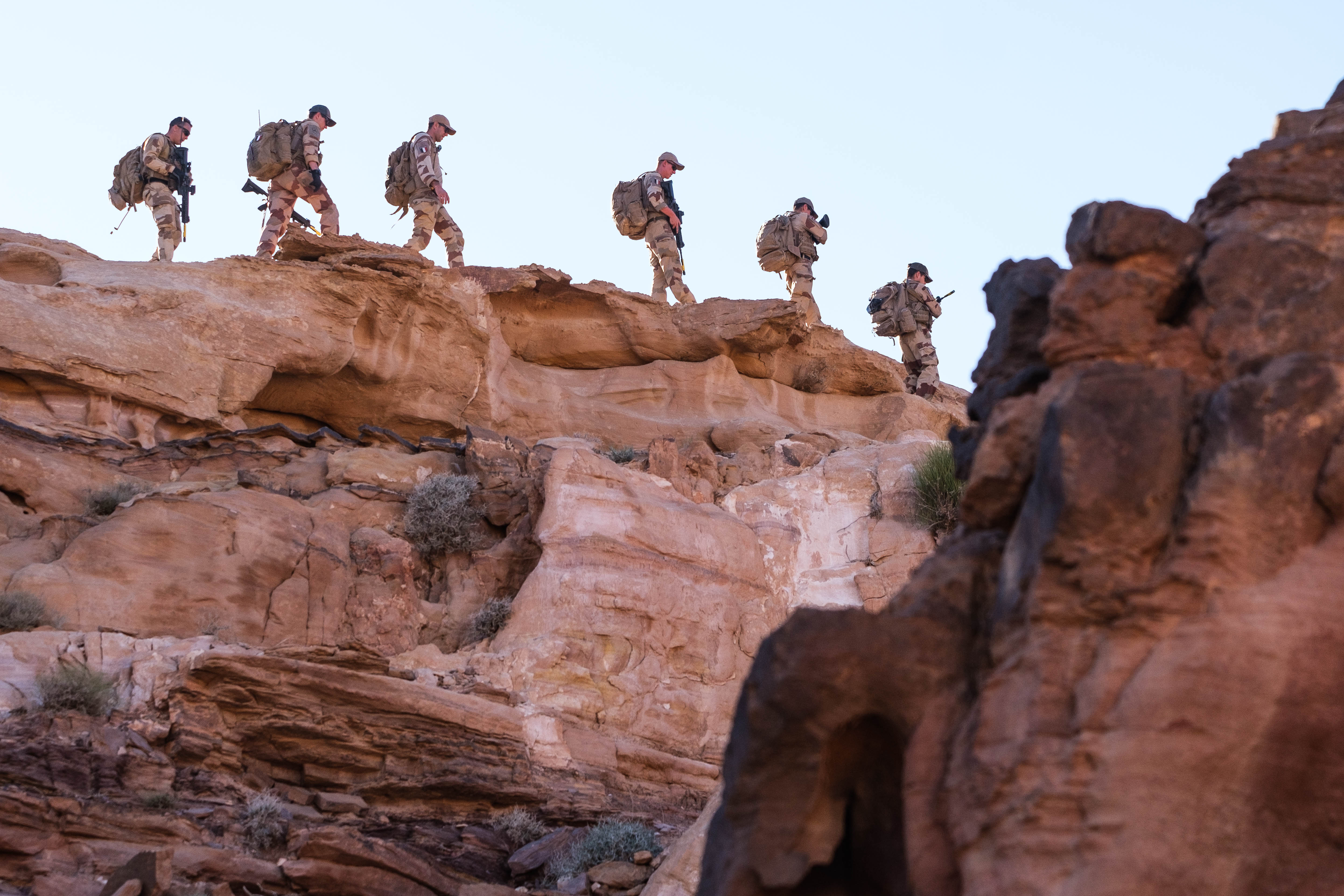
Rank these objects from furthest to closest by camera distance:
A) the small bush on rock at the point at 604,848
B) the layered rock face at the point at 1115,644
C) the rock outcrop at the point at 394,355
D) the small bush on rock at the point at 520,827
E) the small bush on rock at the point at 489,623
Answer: the rock outcrop at the point at 394,355
the small bush on rock at the point at 489,623
the small bush on rock at the point at 520,827
the small bush on rock at the point at 604,848
the layered rock face at the point at 1115,644

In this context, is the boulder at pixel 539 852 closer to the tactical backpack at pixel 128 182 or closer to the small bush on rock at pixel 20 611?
the small bush on rock at pixel 20 611

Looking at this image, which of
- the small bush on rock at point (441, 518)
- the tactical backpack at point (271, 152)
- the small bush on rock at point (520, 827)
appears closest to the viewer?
the small bush on rock at point (520, 827)

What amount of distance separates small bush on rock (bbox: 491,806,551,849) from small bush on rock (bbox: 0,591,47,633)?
12.0ft

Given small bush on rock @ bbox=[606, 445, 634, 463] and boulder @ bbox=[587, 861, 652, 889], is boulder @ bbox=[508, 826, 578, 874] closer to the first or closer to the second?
boulder @ bbox=[587, 861, 652, 889]

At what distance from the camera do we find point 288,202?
1880 cm

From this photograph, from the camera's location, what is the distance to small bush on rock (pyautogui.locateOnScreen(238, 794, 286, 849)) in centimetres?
940

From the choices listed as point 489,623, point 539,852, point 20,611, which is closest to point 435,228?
point 489,623

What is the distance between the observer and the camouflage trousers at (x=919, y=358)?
75.4 feet

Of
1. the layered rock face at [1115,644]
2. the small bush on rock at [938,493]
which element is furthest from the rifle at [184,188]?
the layered rock face at [1115,644]

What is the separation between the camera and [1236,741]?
14.6ft

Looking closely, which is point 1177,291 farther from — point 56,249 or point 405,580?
point 56,249

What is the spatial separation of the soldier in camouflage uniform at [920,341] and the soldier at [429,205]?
734 centimetres

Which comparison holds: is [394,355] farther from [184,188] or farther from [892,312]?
[892,312]

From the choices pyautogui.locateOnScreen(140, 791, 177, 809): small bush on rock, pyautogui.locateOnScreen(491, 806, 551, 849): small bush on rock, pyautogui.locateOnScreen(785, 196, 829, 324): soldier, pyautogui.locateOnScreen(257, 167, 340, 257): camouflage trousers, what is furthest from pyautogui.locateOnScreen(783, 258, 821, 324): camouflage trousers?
pyautogui.locateOnScreen(140, 791, 177, 809): small bush on rock
